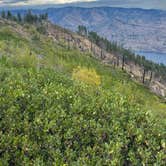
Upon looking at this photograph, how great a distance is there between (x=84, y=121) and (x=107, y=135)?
4.10 ft

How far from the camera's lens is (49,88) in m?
20.3

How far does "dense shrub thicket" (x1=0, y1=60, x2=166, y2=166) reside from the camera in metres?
13.9

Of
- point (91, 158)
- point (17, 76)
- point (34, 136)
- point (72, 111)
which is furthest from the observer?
point (17, 76)

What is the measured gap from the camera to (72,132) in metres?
15.2

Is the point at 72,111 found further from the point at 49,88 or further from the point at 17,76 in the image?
the point at 17,76

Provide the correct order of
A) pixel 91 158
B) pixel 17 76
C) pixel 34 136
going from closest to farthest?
pixel 91 158 < pixel 34 136 < pixel 17 76

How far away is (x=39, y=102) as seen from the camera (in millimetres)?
17984

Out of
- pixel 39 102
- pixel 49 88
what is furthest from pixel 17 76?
pixel 39 102

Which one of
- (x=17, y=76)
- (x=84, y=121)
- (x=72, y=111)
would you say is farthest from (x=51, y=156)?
(x=17, y=76)

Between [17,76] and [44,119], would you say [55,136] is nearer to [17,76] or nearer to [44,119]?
[44,119]

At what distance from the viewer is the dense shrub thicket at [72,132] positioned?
45.8ft

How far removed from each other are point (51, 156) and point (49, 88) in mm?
6603

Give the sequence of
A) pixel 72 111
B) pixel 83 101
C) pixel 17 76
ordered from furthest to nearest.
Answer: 1. pixel 17 76
2. pixel 83 101
3. pixel 72 111

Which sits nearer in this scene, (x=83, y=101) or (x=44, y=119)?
(x=44, y=119)
